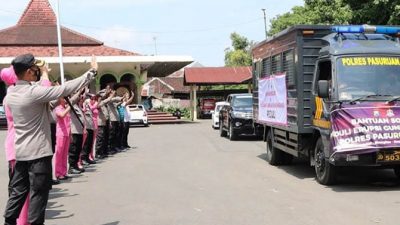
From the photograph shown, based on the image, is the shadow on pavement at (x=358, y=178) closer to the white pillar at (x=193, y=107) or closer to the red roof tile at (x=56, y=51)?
the red roof tile at (x=56, y=51)

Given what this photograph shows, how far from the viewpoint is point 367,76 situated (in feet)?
31.0

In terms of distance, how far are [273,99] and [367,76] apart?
3.26 m

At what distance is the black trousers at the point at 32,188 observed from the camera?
557cm

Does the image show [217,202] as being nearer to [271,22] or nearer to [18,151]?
[18,151]

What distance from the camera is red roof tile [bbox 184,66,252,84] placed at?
155 ft

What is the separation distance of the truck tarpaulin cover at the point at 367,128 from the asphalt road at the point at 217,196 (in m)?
0.77

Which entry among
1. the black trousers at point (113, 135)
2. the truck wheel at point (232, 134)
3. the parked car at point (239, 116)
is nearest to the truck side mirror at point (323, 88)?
the black trousers at point (113, 135)

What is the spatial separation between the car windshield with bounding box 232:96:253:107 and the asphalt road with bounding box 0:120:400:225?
783 cm

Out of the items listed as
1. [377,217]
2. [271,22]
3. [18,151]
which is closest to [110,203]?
[18,151]

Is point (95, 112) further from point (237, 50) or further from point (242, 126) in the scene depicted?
point (237, 50)

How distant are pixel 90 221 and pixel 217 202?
2.01 m

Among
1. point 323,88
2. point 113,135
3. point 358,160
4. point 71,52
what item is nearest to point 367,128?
point 358,160

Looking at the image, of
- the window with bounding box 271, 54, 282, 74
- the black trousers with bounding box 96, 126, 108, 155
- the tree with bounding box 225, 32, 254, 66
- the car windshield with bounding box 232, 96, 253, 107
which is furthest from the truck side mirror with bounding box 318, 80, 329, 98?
the tree with bounding box 225, 32, 254, 66

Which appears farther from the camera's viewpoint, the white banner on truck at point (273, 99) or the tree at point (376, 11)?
the tree at point (376, 11)
